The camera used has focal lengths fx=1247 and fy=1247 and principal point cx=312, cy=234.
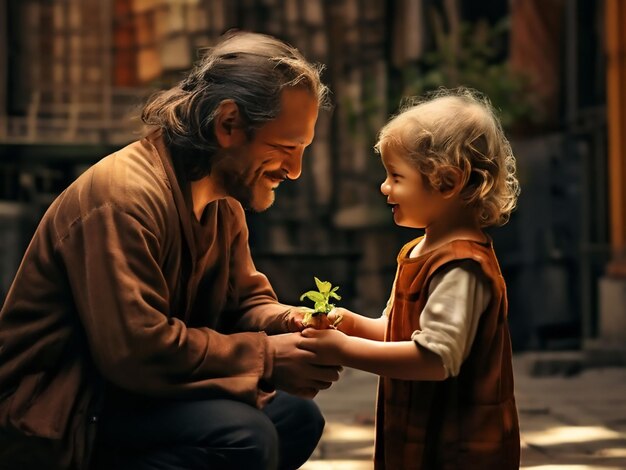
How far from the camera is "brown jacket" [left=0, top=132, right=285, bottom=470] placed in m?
2.91

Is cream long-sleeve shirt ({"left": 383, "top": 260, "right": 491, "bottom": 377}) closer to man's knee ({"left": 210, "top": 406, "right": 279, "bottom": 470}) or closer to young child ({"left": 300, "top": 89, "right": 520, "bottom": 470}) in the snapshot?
young child ({"left": 300, "top": 89, "right": 520, "bottom": 470})

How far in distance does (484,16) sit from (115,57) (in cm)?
333

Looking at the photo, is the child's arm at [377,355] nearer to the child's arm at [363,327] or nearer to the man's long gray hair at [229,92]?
the child's arm at [363,327]

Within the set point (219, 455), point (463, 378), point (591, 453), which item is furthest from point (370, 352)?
point (591, 453)

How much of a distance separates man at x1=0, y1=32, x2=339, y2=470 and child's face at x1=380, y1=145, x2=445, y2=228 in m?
0.28

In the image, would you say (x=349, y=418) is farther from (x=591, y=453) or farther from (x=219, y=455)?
(x=219, y=455)

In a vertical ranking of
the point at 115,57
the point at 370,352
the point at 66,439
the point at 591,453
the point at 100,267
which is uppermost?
the point at 115,57

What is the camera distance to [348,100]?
412 inches

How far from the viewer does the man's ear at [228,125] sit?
3.07 metres

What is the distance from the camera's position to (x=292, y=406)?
338 centimetres

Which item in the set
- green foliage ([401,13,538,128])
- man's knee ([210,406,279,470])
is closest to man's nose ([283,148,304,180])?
man's knee ([210,406,279,470])

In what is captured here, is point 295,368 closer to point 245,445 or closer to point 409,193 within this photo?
point 245,445

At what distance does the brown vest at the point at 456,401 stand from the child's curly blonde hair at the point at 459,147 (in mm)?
126

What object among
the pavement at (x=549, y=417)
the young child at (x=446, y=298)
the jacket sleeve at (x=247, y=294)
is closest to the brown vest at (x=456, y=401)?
the young child at (x=446, y=298)
